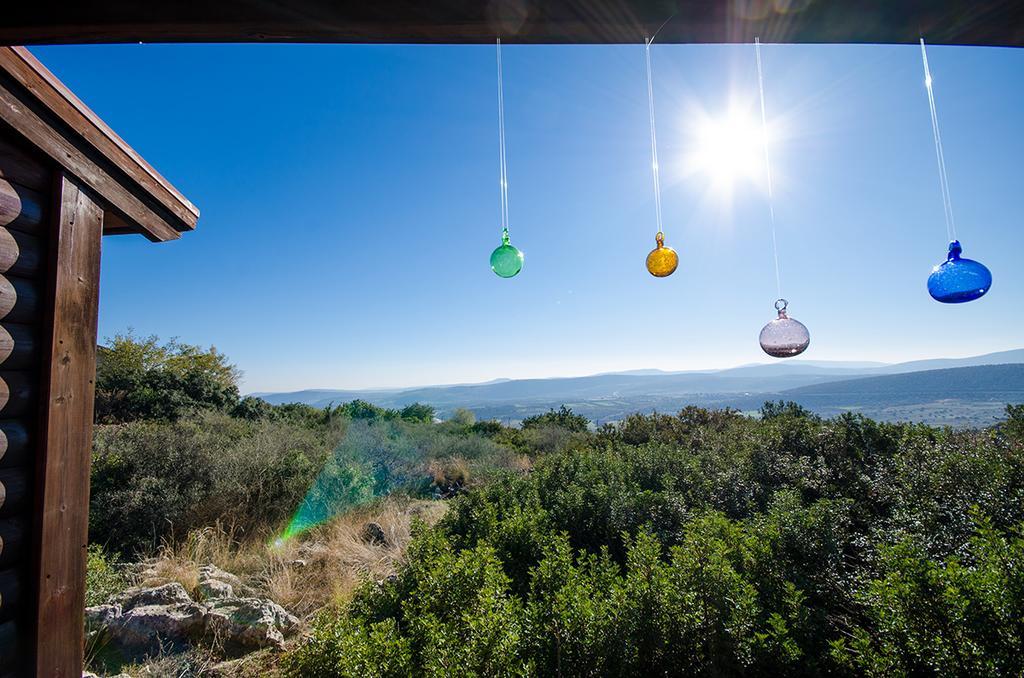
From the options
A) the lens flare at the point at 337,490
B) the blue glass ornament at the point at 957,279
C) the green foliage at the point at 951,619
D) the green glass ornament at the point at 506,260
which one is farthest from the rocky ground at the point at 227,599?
the blue glass ornament at the point at 957,279

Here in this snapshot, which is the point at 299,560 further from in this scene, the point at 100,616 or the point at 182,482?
the point at 182,482

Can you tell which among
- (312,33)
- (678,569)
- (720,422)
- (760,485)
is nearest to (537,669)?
(678,569)

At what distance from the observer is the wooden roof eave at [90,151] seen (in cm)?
131

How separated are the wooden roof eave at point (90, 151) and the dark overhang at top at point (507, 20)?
530 mm

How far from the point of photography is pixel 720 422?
7398 millimetres

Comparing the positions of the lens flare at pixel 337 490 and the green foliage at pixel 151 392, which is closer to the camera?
the lens flare at pixel 337 490

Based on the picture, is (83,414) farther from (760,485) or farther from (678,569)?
(760,485)

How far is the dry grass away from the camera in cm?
389

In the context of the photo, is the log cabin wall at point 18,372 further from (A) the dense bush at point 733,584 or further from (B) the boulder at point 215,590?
(B) the boulder at point 215,590


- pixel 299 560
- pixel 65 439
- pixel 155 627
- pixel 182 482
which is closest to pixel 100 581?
pixel 155 627

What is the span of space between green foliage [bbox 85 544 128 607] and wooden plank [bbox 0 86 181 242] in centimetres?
371

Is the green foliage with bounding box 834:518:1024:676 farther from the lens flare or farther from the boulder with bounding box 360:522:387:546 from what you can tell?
the lens flare

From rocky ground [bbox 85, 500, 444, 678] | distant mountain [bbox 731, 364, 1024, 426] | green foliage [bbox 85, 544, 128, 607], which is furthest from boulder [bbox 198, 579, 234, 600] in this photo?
distant mountain [bbox 731, 364, 1024, 426]

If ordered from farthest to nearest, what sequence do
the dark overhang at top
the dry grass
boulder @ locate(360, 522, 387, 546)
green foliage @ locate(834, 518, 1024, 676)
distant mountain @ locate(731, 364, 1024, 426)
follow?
distant mountain @ locate(731, 364, 1024, 426) < boulder @ locate(360, 522, 387, 546) < the dry grass < green foliage @ locate(834, 518, 1024, 676) < the dark overhang at top
